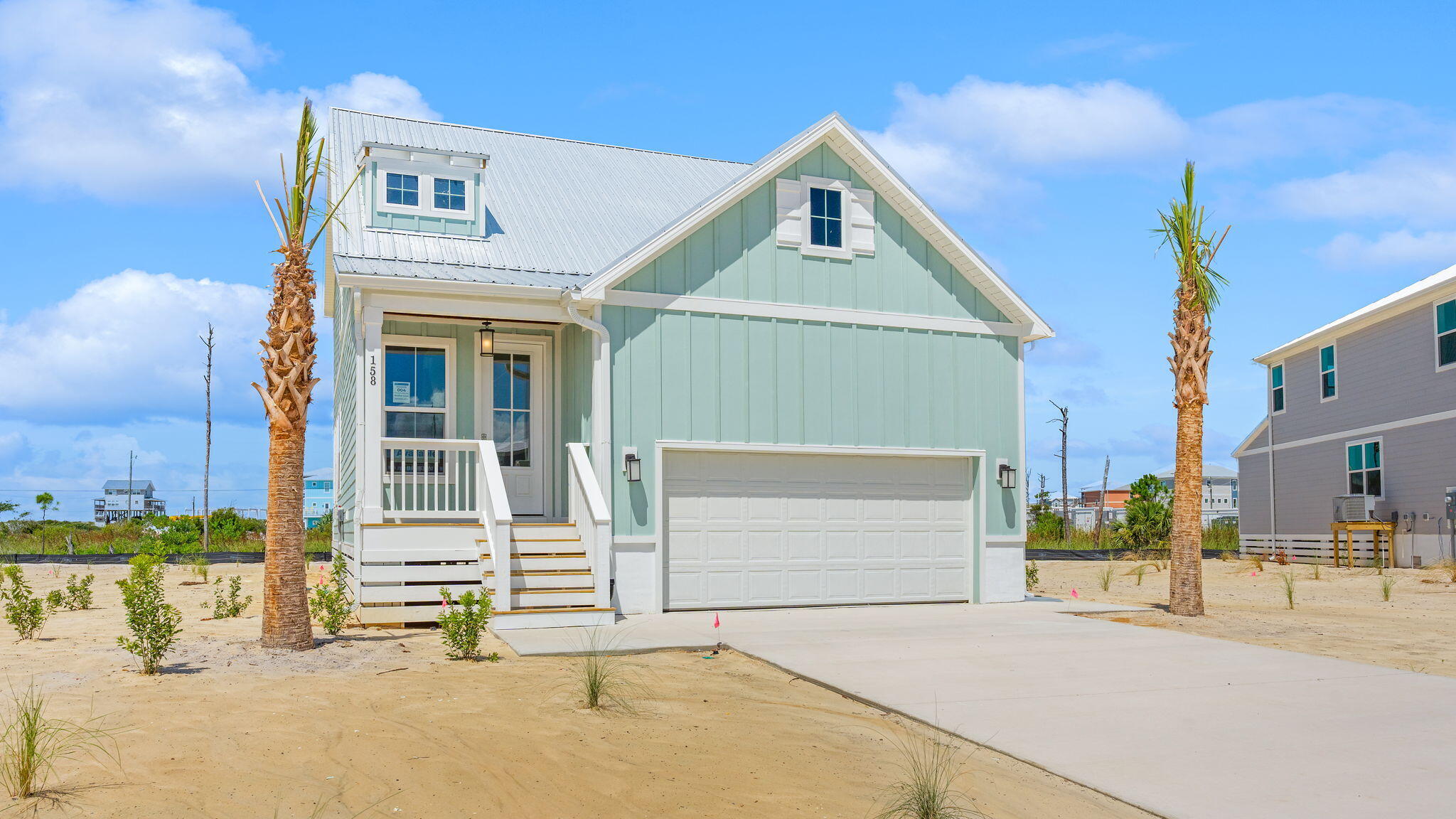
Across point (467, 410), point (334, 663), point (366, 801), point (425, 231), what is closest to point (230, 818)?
point (366, 801)

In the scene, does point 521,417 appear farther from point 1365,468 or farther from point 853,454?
point 1365,468

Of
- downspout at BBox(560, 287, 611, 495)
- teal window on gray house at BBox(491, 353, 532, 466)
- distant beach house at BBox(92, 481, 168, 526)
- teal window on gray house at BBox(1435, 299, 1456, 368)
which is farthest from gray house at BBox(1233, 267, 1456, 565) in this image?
distant beach house at BBox(92, 481, 168, 526)

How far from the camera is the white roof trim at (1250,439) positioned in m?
30.1

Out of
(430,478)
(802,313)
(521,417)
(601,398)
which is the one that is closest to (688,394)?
(601,398)

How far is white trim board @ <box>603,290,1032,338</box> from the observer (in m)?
13.3

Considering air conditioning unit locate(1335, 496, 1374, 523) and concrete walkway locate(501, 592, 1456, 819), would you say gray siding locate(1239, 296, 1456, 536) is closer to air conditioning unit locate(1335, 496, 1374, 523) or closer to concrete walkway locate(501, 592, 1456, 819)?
air conditioning unit locate(1335, 496, 1374, 523)

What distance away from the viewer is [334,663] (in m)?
8.75

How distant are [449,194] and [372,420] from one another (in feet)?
13.4

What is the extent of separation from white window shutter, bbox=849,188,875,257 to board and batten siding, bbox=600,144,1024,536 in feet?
0.38

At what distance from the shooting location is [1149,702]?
777cm

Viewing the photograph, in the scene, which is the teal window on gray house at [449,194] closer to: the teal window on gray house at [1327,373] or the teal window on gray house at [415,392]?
the teal window on gray house at [415,392]

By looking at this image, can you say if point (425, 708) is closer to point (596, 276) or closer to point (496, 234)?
point (596, 276)

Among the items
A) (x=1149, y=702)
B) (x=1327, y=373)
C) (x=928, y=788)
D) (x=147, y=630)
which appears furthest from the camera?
(x=1327, y=373)

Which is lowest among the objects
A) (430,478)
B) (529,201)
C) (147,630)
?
(147,630)
